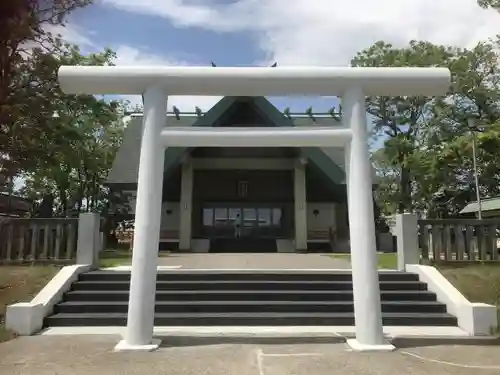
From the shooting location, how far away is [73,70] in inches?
256

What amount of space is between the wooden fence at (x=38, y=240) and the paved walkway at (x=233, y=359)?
11.5 ft

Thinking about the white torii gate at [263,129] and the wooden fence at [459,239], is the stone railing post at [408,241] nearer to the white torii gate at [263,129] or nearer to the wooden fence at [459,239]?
the wooden fence at [459,239]

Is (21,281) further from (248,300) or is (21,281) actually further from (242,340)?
(242,340)

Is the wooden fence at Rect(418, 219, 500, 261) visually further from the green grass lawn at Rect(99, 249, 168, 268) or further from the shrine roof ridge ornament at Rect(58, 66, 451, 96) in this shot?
the green grass lawn at Rect(99, 249, 168, 268)

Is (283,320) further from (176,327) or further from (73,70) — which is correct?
(73,70)

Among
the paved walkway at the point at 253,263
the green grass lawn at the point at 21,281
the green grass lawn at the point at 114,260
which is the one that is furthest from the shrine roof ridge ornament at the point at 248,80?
the green grass lawn at the point at 114,260

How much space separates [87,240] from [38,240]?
4.39 feet

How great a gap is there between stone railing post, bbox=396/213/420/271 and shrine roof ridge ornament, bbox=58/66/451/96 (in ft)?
12.4

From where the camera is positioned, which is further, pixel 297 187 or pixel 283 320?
pixel 297 187

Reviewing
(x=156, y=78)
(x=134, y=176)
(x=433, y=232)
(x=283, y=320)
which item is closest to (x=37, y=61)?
(x=134, y=176)

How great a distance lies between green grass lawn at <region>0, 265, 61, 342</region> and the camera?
8031 millimetres

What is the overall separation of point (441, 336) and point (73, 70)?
695 cm

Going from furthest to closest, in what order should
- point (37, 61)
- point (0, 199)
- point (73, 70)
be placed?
1. point (0, 199)
2. point (37, 61)
3. point (73, 70)

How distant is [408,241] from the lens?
9625 mm
